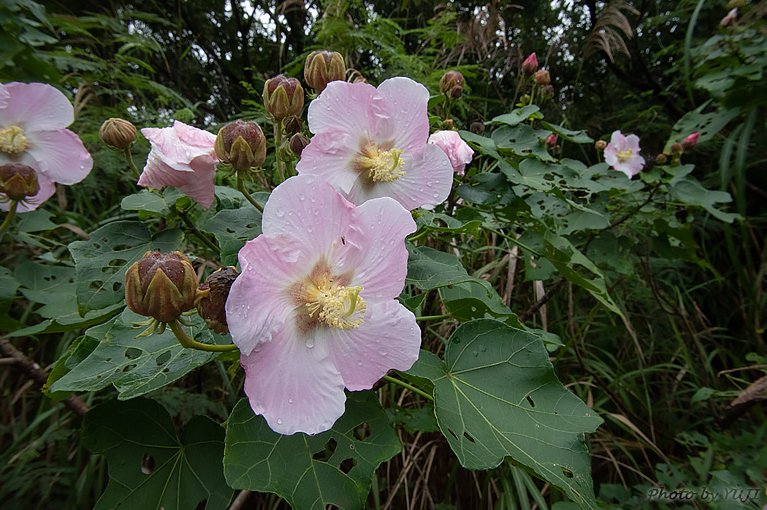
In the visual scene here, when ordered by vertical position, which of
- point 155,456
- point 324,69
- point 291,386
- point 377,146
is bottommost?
point 155,456

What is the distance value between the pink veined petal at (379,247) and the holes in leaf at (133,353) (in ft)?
1.36

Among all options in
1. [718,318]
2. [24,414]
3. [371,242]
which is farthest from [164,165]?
[718,318]

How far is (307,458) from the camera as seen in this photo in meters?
0.73

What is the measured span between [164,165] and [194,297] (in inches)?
13.8

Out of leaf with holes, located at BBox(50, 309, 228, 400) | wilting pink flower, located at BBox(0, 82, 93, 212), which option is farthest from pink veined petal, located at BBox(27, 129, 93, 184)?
leaf with holes, located at BBox(50, 309, 228, 400)

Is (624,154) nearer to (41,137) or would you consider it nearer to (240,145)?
(240,145)

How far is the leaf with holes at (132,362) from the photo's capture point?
0.62m

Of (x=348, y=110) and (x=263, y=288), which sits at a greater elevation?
(x=348, y=110)

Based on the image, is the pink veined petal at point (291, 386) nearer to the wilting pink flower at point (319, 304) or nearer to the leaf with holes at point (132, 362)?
the wilting pink flower at point (319, 304)

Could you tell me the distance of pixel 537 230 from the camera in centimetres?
136

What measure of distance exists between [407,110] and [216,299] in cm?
53

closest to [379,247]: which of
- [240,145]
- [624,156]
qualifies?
[240,145]

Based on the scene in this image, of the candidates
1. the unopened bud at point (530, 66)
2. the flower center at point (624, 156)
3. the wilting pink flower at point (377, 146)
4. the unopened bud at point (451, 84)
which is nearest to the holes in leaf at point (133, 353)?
the wilting pink flower at point (377, 146)

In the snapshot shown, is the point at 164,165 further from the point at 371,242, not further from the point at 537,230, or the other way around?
the point at 537,230
